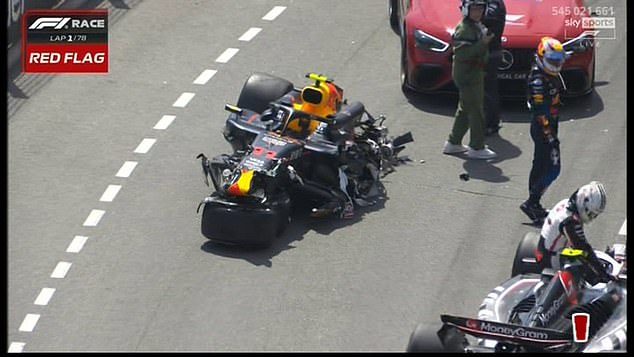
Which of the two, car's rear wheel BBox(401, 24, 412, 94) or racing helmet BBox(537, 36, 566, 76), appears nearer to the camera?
racing helmet BBox(537, 36, 566, 76)

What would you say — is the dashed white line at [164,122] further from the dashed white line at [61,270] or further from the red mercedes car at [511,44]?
the dashed white line at [61,270]

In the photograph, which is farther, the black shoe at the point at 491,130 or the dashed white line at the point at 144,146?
the black shoe at the point at 491,130

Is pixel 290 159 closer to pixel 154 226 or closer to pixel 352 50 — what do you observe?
pixel 154 226

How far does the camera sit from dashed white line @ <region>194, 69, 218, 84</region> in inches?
950

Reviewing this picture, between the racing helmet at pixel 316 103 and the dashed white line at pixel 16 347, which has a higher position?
the racing helmet at pixel 316 103

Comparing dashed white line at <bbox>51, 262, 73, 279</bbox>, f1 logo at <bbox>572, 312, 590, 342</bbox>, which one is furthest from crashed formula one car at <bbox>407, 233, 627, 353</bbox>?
dashed white line at <bbox>51, 262, 73, 279</bbox>

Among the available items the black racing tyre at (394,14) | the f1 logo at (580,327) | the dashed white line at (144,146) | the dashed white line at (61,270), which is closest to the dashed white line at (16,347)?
the dashed white line at (61,270)

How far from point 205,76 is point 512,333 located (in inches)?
364

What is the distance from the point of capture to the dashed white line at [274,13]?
26328mm

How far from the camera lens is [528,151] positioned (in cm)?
2209

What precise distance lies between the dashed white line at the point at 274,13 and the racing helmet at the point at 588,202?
31.7 ft

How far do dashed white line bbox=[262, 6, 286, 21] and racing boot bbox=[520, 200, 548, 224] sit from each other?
23.8ft

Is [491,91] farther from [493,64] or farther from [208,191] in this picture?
[208,191]

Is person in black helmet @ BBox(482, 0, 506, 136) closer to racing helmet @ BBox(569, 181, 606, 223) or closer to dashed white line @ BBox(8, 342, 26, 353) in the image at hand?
racing helmet @ BBox(569, 181, 606, 223)
